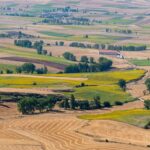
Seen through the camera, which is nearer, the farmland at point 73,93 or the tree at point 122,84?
the farmland at point 73,93

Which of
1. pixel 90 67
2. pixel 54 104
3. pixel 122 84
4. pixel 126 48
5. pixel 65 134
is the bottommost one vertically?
pixel 54 104

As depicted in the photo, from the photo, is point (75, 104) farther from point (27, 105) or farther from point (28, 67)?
point (28, 67)

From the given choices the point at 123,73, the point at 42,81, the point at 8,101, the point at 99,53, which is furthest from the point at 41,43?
the point at 8,101

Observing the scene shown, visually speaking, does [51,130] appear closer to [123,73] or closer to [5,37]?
[123,73]

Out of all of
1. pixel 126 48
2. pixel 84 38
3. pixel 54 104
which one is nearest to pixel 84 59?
pixel 126 48

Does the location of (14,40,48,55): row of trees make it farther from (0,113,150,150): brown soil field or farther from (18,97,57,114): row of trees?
(0,113,150,150): brown soil field

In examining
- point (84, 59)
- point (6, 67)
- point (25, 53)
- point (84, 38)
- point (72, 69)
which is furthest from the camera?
point (84, 38)

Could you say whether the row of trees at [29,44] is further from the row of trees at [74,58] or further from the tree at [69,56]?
the row of trees at [74,58]

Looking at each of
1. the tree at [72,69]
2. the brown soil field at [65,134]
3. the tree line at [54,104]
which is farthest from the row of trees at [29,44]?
the brown soil field at [65,134]
